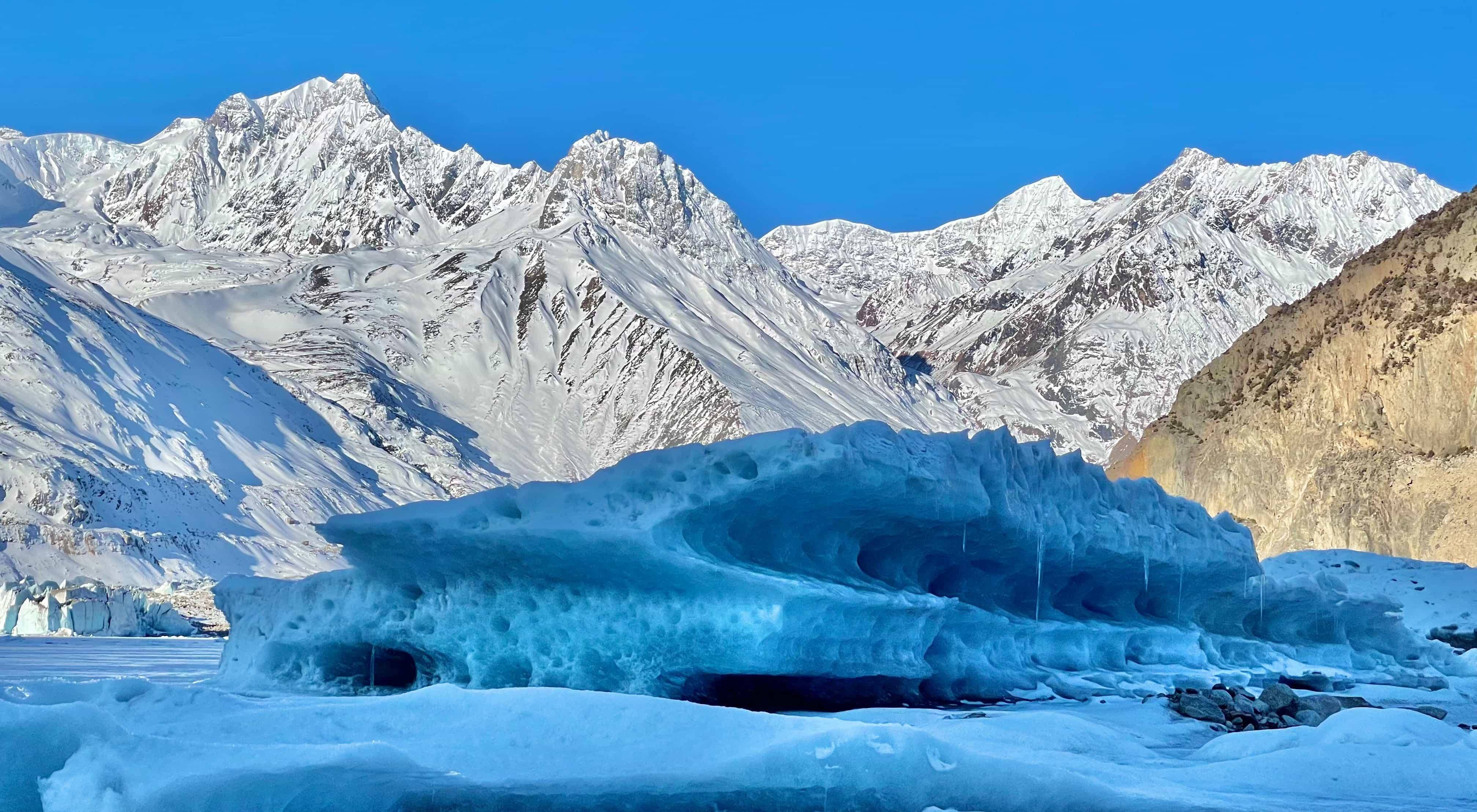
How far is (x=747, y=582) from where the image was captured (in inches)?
572

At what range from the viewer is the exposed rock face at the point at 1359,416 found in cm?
4659

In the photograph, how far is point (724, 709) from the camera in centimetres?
1049

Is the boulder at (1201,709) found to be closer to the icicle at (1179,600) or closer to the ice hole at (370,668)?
the icicle at (1179,600)

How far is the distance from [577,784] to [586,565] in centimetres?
536

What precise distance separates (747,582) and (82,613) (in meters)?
45.2

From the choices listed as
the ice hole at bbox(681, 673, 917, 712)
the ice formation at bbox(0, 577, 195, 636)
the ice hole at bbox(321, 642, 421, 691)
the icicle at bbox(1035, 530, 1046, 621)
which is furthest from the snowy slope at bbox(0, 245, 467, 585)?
the ice hole at bbox(681, 673, 917, 712)

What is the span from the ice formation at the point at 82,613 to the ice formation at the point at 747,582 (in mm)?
36867

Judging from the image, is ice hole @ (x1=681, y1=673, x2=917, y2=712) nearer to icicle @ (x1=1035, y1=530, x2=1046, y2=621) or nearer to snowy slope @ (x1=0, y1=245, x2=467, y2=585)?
icicle @ (x1=1035, y1=530, x2=1046, y2=621)

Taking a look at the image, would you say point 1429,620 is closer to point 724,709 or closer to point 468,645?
point 468,645

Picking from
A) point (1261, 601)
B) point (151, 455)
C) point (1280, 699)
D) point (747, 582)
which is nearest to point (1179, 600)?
point (1261, 601)

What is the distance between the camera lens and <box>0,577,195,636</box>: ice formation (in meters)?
51.0

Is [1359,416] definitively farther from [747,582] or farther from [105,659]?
[747,582]

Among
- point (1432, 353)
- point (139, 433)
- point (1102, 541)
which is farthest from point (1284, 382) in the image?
point (139, 433)

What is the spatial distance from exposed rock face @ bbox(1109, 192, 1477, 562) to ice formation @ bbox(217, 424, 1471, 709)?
1216 inches
